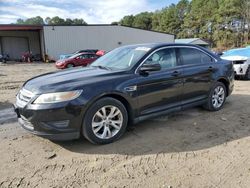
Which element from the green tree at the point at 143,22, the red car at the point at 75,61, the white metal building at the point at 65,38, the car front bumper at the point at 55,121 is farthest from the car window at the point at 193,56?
the green tree at the point at 143,22

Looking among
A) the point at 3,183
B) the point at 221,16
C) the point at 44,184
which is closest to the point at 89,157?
the point at 44,184

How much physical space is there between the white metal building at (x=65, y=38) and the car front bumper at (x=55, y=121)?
28.0 meters

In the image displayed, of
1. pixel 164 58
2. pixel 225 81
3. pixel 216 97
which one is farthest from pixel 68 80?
pixel 225 81

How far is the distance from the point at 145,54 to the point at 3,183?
117 inches

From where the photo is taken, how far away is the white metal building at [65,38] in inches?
1190

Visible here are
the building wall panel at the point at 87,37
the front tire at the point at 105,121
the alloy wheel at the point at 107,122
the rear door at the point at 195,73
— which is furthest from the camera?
the building wall panel at the point at 87,37

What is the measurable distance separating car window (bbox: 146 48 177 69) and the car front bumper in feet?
5.50

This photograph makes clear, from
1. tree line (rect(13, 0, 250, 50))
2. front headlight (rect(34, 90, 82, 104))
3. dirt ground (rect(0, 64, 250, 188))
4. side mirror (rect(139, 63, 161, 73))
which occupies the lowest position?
dirt ground (rect(0, 64, 250, 188))

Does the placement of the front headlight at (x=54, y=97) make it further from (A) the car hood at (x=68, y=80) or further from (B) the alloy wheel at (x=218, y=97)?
(B) the alloy wheel at (x=218, y=97)

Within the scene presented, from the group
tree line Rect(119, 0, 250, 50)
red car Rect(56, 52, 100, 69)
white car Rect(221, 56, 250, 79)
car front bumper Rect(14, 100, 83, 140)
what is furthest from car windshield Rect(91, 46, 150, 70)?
tree line Rect(119, 0, 250, 50)

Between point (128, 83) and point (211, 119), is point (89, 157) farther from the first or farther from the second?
point (211, 119)

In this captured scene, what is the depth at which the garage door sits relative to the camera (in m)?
33.9

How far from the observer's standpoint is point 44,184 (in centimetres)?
309

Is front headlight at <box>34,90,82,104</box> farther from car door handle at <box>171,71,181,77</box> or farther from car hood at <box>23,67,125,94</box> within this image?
car door handle at <box>171,71,181,77</box>
